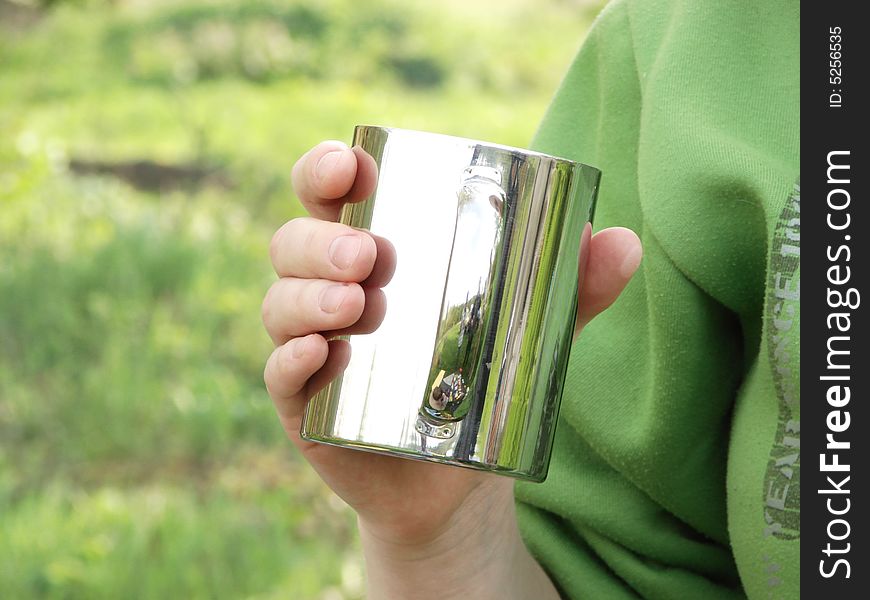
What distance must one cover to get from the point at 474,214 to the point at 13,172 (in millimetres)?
1977

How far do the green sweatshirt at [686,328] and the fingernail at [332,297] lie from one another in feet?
0.98

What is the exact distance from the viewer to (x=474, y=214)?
588mm

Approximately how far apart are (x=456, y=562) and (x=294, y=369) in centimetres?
24

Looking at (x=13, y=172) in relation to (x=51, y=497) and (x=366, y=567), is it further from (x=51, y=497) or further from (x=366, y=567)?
(x=366, y=567)

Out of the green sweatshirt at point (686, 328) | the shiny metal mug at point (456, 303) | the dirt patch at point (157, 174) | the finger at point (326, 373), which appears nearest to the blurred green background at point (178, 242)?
the dirt patch at point (157, 174)

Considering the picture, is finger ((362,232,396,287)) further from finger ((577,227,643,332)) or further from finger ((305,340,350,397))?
finger ((577,227,643,332))

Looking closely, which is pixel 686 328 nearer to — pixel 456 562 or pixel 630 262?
pixel 630 262

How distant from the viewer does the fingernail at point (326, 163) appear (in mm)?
646

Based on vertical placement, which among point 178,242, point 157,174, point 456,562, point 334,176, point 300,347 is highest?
point 157,174

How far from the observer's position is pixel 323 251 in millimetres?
649

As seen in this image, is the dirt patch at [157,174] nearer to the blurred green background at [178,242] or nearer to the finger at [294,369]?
the blurred green background at [178,242]

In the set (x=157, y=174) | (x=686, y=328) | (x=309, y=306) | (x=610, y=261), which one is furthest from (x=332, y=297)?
(x=157, y=174)

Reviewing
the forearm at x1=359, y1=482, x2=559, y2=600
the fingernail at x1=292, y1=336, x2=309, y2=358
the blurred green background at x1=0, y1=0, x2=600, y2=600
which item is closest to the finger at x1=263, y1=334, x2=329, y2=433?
the fingernail at x1=292, y1=336, x2=309, y2=358
